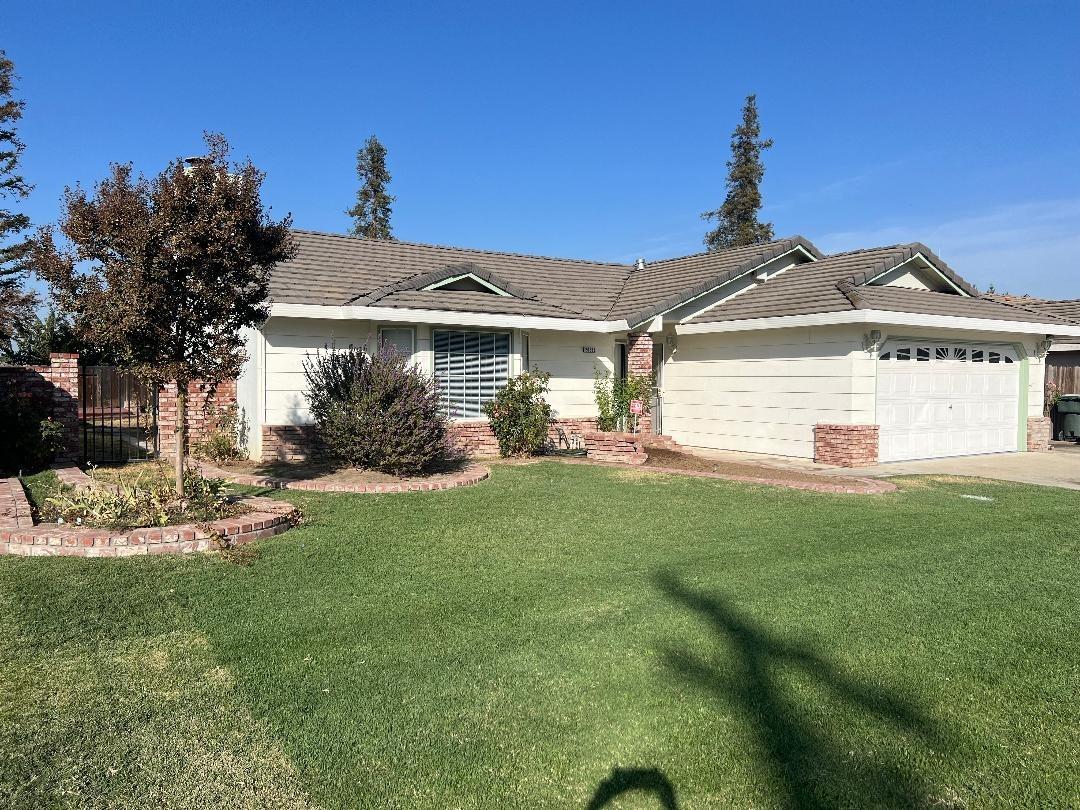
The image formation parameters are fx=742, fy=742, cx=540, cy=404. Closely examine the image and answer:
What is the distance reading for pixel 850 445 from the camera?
46.1 ft

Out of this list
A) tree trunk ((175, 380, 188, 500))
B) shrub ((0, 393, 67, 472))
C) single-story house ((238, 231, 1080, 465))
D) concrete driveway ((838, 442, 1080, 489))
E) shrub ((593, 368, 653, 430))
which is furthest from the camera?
shrub ((593, 368, 653, 430))

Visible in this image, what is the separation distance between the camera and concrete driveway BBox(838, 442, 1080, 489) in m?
12.9

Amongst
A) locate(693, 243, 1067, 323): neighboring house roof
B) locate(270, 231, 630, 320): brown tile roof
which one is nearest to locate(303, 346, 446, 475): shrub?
locate(270, 231, 630, 320): brown tile roof

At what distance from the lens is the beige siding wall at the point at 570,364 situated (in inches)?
645

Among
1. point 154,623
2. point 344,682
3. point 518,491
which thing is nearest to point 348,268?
point 518,491

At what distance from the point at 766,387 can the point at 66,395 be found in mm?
13556

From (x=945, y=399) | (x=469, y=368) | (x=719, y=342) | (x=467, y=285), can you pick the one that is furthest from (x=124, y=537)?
(x=945, y=399)

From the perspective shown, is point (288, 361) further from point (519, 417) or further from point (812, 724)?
point (812, 724)

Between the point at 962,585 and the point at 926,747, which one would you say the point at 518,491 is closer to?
the point at 962,585

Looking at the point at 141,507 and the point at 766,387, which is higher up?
the point at 766,387

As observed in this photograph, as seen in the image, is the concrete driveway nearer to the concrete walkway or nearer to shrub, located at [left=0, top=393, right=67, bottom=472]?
the concrete walkway

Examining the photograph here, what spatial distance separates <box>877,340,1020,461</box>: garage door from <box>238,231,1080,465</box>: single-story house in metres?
0.04

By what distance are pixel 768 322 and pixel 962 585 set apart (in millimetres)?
9505

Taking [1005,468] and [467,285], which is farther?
[467,285]
